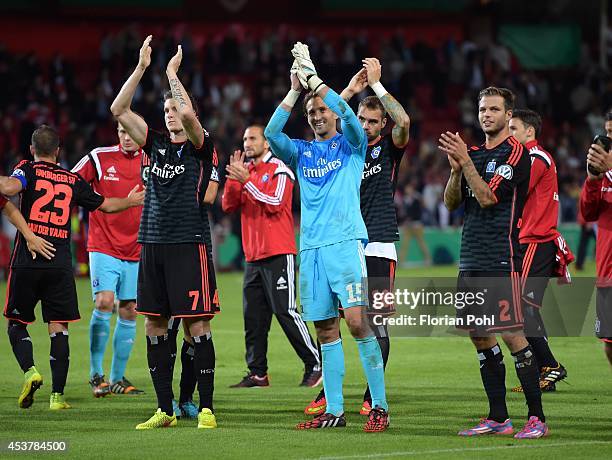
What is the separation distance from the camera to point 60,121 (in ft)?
88.2

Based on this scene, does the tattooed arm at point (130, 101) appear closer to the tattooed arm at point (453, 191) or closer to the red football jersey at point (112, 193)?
the red football jersey at point (112, 193)

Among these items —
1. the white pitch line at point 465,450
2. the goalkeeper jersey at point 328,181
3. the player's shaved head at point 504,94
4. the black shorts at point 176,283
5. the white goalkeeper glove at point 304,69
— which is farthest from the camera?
the black shorts at point 176,283

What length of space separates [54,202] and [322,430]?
10.4 ft

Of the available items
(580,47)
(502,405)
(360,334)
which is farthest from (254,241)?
(580,47)

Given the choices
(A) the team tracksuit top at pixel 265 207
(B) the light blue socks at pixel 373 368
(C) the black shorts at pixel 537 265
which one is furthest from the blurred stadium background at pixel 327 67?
(B) the light blue socks at pixel 373 368

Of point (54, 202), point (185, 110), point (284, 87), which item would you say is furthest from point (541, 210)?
point (284, 87)

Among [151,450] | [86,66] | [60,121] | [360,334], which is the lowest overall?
[151,450]

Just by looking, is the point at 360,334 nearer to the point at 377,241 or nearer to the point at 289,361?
the point at 377,241

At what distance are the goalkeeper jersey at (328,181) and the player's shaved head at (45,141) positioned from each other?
2.27 m

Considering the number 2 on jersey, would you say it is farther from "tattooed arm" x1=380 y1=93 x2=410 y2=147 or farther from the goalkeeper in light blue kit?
"tattooed arm" x1=380 y1=93 x2=410 y2=147

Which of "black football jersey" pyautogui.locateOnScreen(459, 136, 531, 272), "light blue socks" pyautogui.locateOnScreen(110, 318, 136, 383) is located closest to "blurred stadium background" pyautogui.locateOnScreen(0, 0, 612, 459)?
"light blue socks" pyautogui.locateOnScreen(110, 318, 136, 383)

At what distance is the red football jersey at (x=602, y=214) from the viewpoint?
26.8 ft

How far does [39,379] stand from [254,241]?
9.88 ft

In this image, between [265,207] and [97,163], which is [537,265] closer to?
[265,207]
